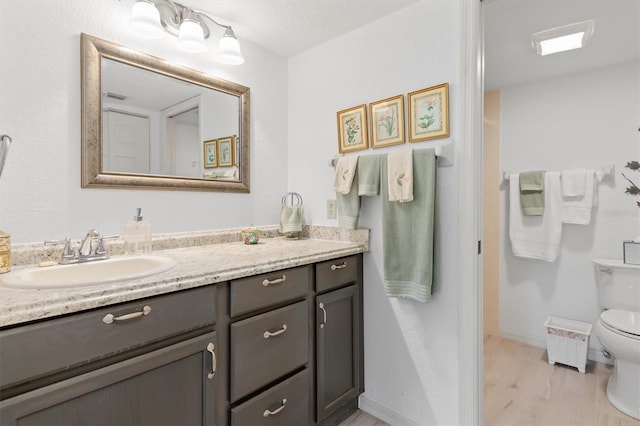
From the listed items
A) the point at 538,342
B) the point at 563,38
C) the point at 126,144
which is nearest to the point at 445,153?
the point at 563,38

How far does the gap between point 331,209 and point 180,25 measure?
1276 mm

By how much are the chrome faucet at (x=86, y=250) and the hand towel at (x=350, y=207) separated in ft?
3.78

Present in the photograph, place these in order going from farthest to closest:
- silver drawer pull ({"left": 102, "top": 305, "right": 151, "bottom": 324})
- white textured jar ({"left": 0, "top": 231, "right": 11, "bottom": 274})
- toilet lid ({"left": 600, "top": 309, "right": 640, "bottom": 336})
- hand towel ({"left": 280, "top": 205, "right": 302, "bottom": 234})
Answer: hand towel ({"left": 280, "top": 205, "right": 302, "bottom": 234})
toilet lid ({"left": 600, "top": 309, "right": 640, "bottom": 336})
white textured jar ({"left": 0, "top": 231, "right": 11, "bottom": 274})
silver drawer pull ({"left": 102, "top": 305, "right": 151, "bottom": 324})

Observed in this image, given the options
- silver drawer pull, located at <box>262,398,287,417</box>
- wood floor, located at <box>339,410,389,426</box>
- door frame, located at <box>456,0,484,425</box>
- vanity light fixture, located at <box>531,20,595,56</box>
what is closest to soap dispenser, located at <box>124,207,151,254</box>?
silver drawer pull, located at <box>262,398,287,417</box>

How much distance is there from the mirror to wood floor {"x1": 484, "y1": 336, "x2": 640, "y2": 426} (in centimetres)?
203

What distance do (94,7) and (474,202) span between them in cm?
192

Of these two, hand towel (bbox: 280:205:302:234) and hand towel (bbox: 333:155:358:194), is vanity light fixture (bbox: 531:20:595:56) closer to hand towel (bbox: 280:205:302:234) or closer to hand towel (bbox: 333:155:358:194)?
hand towel (bbox: 333:155:358:194)

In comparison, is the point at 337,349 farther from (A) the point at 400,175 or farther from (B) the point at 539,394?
(B) the point at 539,394

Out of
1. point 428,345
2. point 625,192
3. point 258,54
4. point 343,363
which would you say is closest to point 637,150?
point 625,192

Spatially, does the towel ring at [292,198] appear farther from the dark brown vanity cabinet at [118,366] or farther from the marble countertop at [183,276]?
the dark brown vanity cabinet at [118,366]

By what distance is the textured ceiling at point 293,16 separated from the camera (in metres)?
1.64

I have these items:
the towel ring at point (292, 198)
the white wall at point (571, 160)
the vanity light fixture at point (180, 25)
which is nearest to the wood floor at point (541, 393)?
the white wall at point (571, 160)

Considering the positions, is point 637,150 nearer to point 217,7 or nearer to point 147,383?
point 217,7

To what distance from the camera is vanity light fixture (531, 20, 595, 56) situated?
1.81m
